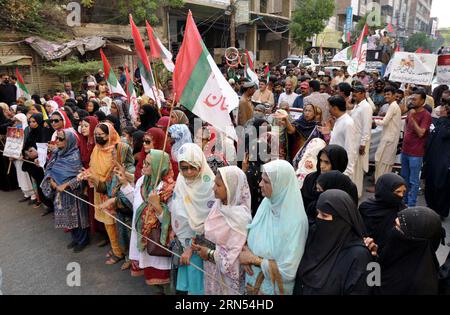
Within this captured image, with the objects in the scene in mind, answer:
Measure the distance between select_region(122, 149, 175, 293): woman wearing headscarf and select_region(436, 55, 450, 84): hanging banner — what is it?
6.10m

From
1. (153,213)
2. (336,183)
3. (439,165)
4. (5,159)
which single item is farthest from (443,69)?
(5,159)

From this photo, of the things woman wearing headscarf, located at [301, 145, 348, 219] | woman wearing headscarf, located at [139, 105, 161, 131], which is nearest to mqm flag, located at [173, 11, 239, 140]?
woman wearing headscarf, located at [301, 145, 348, 219]

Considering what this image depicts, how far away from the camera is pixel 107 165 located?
388 cm

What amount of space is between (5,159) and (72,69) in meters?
7.36

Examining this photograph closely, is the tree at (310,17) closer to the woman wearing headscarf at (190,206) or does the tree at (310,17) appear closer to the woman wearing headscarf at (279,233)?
the woman wearing headscarf at (190,206)

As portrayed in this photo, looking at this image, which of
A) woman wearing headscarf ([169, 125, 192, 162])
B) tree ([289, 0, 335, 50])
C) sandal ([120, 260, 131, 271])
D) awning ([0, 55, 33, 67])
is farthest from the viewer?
tree ([289, 0, 335, 50])

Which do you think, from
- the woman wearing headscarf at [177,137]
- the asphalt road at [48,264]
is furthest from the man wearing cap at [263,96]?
the asphalt road at [48,264]

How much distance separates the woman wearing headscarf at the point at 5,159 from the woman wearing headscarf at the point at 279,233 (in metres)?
5.58

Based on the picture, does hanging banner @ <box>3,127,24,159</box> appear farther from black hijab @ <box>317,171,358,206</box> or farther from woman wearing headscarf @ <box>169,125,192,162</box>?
black hijab @ <box>317,171,358,206</box>

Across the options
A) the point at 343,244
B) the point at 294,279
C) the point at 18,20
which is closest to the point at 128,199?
the point at 294,279

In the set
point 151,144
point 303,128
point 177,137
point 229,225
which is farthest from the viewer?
point 303,128

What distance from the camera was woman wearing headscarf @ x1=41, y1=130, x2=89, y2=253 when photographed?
4.14 m

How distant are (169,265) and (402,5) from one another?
8974cm

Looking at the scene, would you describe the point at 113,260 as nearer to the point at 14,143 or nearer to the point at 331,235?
the point at 331,235
